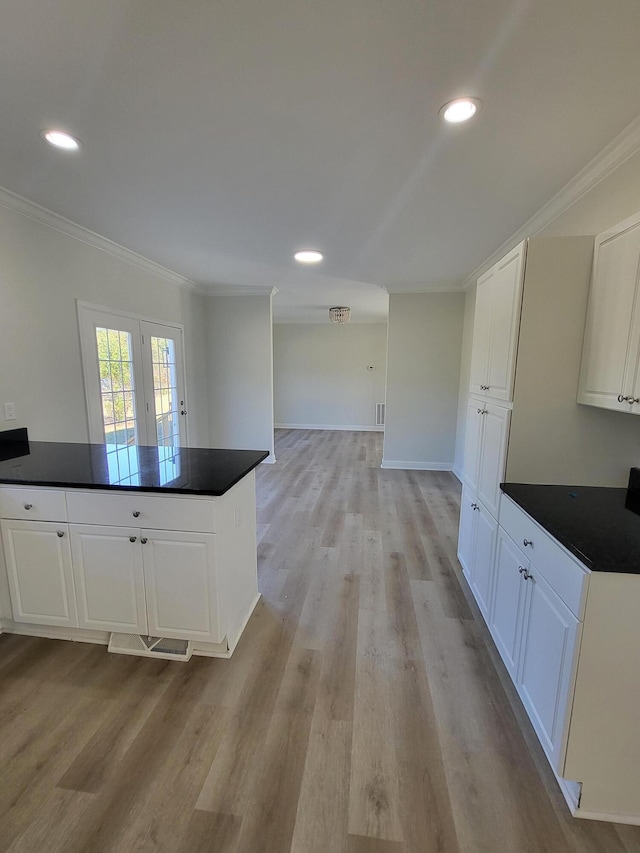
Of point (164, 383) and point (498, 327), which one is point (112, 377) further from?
point (498, 327)

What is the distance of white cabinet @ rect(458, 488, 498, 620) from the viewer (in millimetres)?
2115

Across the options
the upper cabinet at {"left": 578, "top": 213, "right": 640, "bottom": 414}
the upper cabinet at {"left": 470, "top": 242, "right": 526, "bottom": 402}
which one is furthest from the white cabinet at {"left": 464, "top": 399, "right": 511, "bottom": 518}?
the upper cabinet at {"left": 578, "top": 213, "right": 640, "bottom": 414}

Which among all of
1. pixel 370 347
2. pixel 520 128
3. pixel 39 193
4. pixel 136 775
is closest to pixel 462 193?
pixel 520 128

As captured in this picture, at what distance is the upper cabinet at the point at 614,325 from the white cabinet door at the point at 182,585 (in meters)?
1.90

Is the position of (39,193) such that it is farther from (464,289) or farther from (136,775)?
(464,289)

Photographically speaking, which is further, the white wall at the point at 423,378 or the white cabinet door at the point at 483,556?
the white wall at the point at 423,378

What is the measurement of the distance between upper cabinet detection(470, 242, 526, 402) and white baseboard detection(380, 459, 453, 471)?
121 inches

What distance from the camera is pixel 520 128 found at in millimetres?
1748

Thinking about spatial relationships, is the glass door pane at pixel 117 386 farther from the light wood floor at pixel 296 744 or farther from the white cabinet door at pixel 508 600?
the white cabinet door at pixel 508 600

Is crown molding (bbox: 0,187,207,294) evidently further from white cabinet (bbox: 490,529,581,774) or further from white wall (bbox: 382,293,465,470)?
white cabinet (bbox: 490,529,581,774)

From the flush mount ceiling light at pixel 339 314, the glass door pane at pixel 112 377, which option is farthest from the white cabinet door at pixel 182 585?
the flush mount ceiling light at pixel 339 314

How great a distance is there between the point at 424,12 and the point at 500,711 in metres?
2.66

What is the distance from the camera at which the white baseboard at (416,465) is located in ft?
18.0

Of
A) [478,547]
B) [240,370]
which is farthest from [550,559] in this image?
[240,370]
